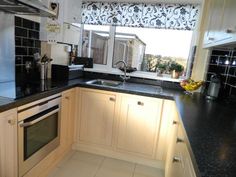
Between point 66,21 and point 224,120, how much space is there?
1953mm

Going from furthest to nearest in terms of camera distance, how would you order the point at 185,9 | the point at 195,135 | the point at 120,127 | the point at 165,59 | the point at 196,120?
the point at 165,59
the point at 185,9
the point at 120,127
the point at 196,120
the point at 195,135

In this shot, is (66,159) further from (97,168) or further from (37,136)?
(37,136)

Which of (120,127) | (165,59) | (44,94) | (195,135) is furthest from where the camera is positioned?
(165,59)

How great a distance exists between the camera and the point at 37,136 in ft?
5.64

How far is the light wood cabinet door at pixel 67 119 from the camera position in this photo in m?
2.14

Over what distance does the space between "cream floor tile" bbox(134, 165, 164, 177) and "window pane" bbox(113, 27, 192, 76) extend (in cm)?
131

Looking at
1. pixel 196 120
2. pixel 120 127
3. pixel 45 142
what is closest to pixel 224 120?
pixel 196 120

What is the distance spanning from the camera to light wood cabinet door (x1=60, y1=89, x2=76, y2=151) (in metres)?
2.14

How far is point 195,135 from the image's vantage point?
1.04m

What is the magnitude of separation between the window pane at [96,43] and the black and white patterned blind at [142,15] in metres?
0.18

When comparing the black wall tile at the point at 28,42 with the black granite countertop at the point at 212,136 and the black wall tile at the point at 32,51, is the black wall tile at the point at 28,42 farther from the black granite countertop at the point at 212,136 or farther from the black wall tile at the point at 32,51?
the black granite countertop at the point at 212,136

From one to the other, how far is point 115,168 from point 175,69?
1.55m

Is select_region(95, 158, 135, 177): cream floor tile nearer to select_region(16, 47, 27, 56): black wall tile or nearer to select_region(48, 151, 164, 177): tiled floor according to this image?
select_region(48, 151, 164, 177): tiled floor

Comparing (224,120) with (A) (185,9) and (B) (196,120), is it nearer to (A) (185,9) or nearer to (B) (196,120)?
(B) (196,120)
